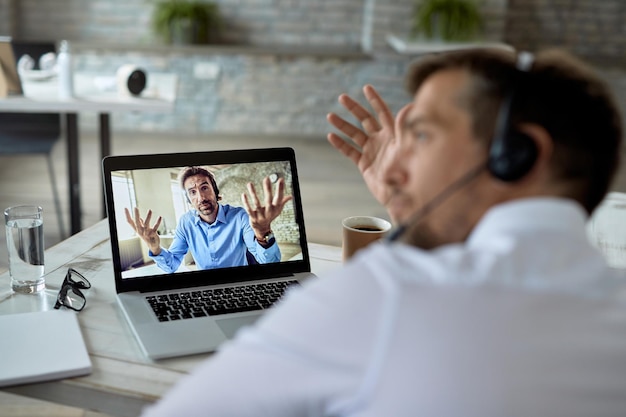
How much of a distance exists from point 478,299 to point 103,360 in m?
0.63

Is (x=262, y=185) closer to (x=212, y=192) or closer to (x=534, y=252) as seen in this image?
(x=212, y=192)

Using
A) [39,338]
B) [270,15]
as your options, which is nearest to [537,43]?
[270,15]

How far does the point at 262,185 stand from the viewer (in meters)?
1.38

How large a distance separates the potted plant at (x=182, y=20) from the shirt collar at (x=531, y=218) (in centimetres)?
482

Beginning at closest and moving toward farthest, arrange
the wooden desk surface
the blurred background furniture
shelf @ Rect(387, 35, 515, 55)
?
the wooden desk surface, the blurred background furniture, shelf @ Rect(387, 35, 515, 55)

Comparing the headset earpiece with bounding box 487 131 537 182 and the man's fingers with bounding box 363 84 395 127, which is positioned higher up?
the headset earpiece with bounding box 487 131 537 182

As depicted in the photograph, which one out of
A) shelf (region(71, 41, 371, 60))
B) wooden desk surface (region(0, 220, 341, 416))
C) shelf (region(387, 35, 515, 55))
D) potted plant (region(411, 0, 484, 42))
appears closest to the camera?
wooden desk surface (region(0, 220, 341, 416))

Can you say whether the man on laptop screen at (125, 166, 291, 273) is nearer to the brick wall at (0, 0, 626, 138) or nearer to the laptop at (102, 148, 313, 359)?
the laptop at (102, 148, 313, 359)

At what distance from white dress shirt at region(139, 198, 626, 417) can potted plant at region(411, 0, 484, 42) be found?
15.1 feet

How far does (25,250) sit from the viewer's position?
1.33 metres

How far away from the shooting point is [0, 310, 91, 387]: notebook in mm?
987

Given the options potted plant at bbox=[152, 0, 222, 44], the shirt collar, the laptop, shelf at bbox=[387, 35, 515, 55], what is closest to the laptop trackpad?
the laptop

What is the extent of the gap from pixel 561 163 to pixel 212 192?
0.73 meters

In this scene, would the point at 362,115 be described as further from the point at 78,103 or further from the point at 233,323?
the point at 78,103
